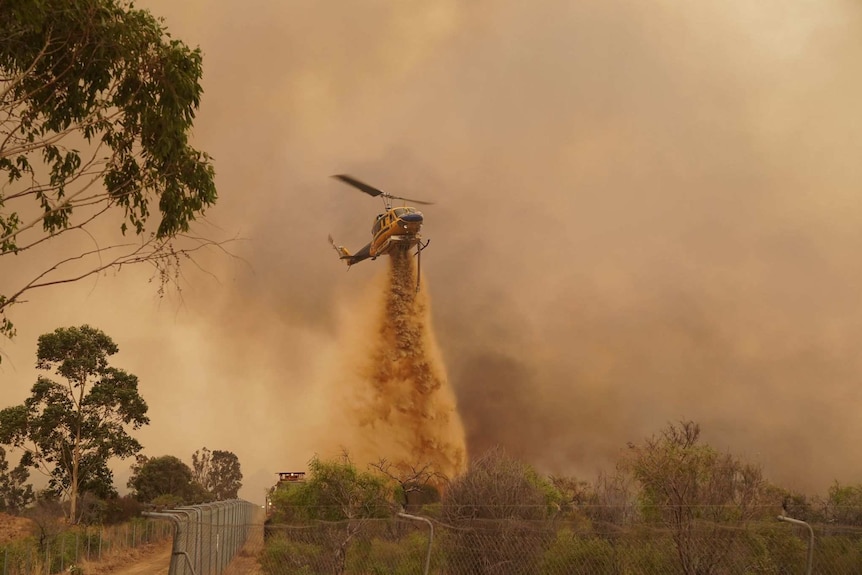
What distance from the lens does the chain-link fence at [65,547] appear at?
103 ft

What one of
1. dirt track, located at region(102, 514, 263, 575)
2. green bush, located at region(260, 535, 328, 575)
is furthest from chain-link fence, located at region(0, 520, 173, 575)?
green bush, located at region(260, 535, 328, 575)

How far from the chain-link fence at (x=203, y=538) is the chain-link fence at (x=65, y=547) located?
24.6 feet

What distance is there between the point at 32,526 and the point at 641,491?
155 ft

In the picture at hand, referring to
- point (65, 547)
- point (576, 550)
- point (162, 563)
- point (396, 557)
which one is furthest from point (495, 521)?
point (65, 547)

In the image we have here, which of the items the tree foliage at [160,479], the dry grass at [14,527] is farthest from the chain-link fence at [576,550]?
the tree foliage at [160,479]

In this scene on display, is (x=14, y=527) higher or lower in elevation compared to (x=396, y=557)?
lower

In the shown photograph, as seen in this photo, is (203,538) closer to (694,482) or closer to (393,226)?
(694,482)

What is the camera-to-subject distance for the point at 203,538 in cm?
1841

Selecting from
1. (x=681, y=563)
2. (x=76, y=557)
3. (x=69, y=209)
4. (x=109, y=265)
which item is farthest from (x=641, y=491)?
(x=76, y=557)

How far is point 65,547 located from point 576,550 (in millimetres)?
33152

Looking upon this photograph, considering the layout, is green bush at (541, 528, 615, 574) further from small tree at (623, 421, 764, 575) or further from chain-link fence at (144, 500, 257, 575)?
chain-link fence at (144, 500, 257, 575)

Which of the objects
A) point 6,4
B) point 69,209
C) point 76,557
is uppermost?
point 6,4

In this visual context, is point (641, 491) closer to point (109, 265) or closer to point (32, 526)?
point (109, 265)

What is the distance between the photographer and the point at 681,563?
50.5ft
